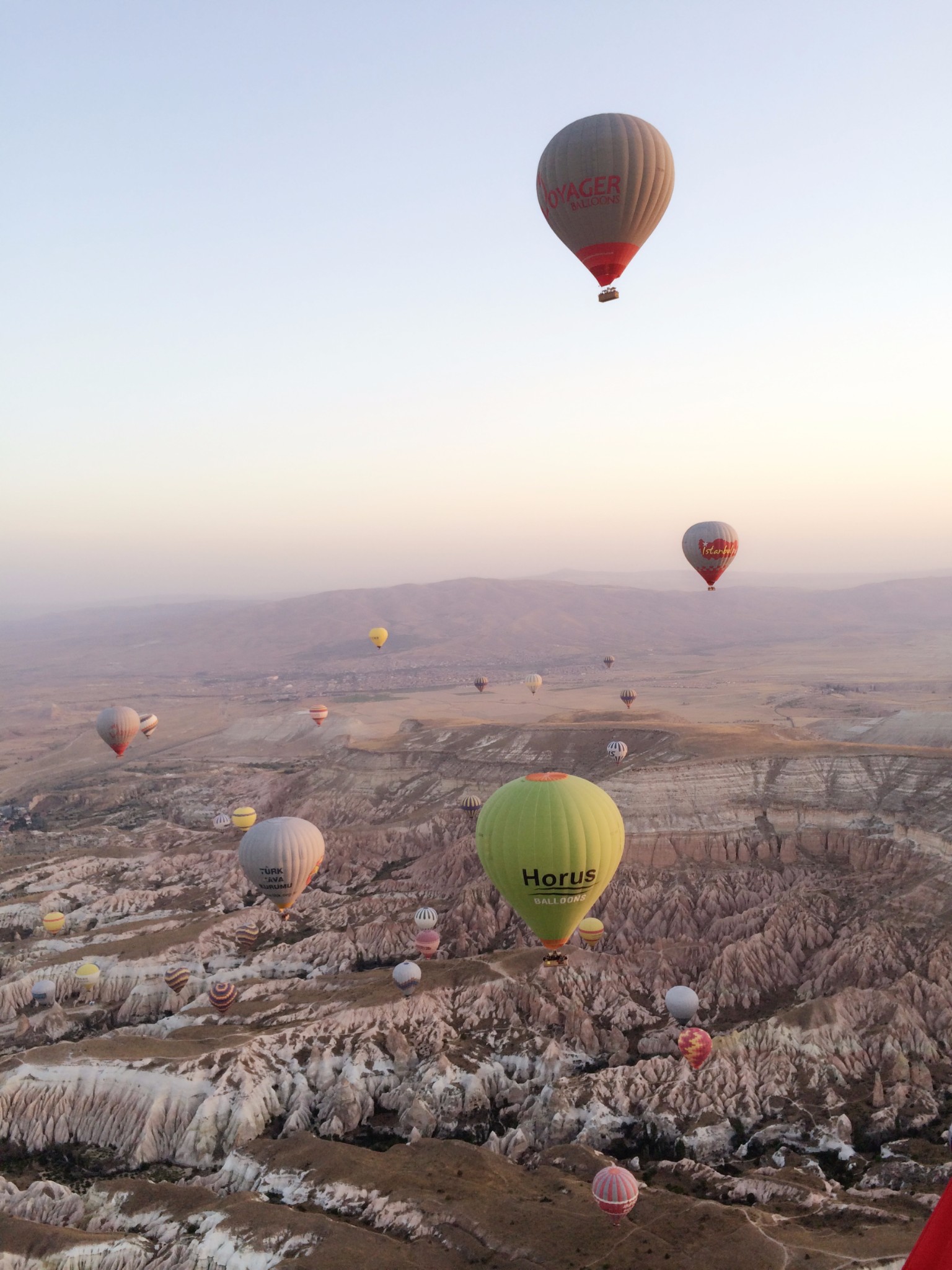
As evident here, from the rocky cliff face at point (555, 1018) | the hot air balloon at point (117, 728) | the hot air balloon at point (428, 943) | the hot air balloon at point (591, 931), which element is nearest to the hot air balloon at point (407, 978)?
the rocky cliff face at point (555, 1018)

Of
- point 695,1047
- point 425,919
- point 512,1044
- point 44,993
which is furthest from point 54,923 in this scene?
point 695,1047

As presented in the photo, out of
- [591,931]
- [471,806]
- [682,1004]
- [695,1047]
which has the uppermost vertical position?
[471,806]

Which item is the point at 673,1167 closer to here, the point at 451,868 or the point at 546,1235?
Result: the point at 546,1235

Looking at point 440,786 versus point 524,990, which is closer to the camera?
point 524,990

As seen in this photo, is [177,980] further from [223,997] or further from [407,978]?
[407,978]

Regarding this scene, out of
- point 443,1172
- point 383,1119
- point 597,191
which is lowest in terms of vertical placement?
point 383,1119

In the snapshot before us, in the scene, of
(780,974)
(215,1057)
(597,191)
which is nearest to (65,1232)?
(215,1057)

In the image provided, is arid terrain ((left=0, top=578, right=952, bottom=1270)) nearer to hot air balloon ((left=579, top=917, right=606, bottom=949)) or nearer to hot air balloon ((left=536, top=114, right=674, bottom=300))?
hot air balloon ((left=579, top=917, right=606, bottom=949))
